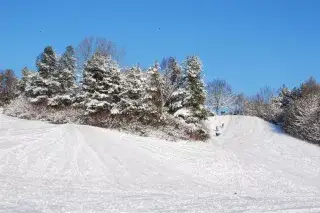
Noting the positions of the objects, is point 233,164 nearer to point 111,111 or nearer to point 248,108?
point 111,111

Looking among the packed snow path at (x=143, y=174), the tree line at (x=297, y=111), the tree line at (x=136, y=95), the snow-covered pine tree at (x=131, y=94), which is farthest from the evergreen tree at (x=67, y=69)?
the tree line at (x=297, y=111)

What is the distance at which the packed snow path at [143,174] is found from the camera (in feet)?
41.2

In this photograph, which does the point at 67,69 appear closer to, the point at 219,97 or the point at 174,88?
the point at 174,88

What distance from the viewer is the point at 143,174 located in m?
22.4

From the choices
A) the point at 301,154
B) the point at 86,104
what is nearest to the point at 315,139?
the point at 301,154

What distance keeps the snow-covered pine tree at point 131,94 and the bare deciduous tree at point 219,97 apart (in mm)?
38719

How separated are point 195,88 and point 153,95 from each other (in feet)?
13.5

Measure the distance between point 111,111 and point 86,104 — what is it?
2.48 m

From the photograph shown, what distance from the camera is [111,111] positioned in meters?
34.5

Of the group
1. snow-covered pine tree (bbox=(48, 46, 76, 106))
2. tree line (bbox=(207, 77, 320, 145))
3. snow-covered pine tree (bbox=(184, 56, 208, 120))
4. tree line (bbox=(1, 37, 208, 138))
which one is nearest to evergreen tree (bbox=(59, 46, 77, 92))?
snow-covered pine tree (bbox=(48, 46, 76, 106))

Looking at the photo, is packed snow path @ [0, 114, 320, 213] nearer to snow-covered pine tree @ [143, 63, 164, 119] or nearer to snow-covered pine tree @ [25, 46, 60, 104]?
snow-covered pine tree @ [143, 63, 164, 119]

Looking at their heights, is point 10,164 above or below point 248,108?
below

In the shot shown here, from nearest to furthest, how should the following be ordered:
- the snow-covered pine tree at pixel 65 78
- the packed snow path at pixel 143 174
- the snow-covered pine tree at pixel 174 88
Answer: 1. the packed snow path at pixel 143 174
2. the snow-covered pine tree at pixel 174 88
3. the snow-covered pine tree at pixel 65 78

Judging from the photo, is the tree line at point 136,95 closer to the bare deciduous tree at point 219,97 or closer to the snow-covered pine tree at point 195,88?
the snow-covered pine tree at point 195,88
